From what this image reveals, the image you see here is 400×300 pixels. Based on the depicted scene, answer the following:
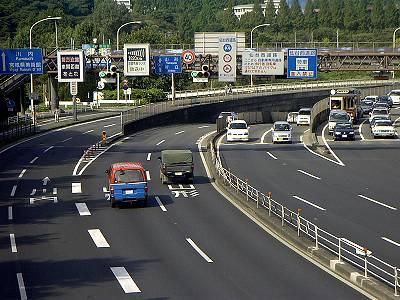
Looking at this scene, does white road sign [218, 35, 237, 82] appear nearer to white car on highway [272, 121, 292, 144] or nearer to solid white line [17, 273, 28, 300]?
white car on highway [272, 121, 292, 144]

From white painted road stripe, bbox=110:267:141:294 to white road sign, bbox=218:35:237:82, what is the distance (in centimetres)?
4677

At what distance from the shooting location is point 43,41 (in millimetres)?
144000

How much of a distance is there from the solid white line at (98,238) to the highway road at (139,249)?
40 millimetres

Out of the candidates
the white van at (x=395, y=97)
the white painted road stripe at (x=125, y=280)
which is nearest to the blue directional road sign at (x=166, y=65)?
the white van at (x=395, y=97)

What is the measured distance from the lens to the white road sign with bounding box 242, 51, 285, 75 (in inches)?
3056

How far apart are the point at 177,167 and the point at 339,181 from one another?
31.7 feet

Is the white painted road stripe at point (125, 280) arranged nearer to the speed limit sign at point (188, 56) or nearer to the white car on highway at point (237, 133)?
the white car on highway at point (237, 133)

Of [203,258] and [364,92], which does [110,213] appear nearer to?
[203,258]

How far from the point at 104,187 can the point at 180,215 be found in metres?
9.54

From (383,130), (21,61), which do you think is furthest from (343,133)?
(21,61)

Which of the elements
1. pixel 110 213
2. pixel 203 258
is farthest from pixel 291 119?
pixel 203 258

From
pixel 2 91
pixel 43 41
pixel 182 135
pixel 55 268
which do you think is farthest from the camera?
pixel 43 41

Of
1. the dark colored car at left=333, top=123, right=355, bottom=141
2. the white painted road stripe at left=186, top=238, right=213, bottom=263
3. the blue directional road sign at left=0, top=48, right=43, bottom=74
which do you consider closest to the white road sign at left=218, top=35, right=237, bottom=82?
the dark colored car at left=333, top=123, right=355, bottom=141

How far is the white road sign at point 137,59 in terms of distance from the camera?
2933 inches
